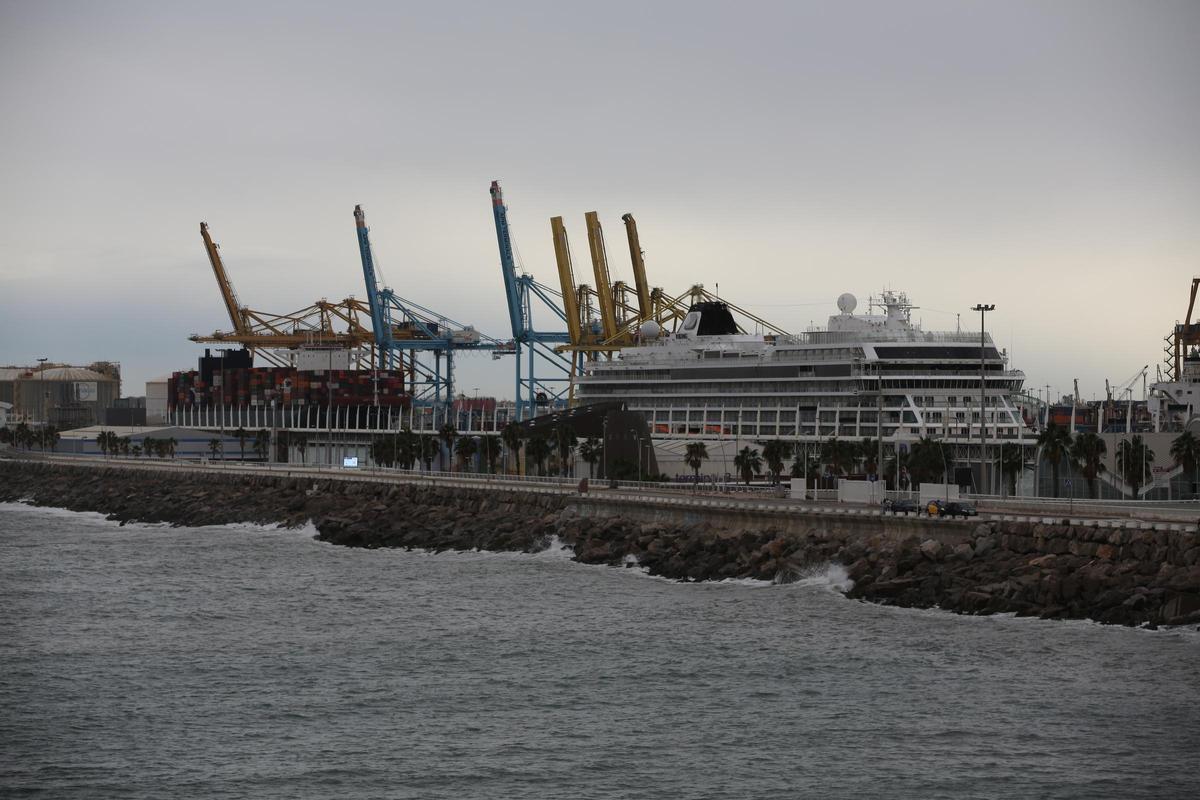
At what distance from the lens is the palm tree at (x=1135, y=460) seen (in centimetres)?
8338

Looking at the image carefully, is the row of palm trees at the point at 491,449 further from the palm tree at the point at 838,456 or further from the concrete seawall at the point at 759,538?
the palm tree at the point at 838,456

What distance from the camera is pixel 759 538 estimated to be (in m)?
67.1

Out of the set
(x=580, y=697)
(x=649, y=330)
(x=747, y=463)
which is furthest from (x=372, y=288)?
(x=580, y=697)

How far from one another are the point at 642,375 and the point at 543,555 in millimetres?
47259

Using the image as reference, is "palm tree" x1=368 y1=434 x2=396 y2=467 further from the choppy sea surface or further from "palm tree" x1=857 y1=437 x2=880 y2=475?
the choppy sea surface

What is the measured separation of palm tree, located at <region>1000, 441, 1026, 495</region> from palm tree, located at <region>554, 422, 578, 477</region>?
1201 inches

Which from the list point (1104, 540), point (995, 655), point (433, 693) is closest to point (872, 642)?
point (995, 655)

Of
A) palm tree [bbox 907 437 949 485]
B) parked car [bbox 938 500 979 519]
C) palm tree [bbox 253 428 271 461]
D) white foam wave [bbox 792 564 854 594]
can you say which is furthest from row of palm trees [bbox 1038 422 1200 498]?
palm tree [bbox 253 428 271 461]

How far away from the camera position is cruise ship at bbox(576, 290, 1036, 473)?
9856 cm

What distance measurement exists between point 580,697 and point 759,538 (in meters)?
26.5

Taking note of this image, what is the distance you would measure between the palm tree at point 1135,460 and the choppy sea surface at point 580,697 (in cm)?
2947

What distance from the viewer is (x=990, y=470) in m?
93.0

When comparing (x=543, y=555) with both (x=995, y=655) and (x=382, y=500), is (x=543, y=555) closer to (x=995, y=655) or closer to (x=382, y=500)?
(x=382, y=500)

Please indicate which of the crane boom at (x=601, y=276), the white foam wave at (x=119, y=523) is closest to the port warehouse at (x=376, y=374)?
the crane boom at (x=601, y=276)
